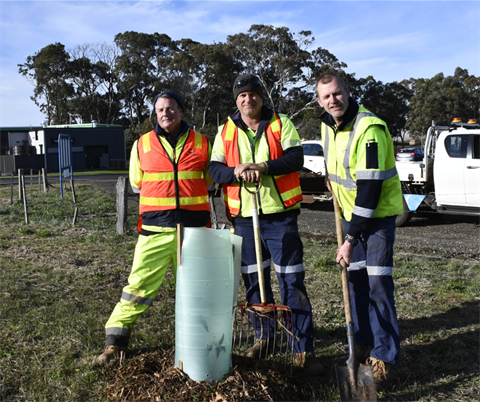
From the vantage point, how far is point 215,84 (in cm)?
4094

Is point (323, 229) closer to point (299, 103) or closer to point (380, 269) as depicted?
point (380, 269)

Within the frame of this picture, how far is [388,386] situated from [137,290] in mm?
1854

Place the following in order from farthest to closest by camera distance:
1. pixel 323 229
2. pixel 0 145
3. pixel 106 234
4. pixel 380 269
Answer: pixel 0 145, pixel 323 229, pixel 106 234, pixel 380 269

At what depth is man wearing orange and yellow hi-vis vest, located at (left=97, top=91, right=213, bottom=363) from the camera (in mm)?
3480

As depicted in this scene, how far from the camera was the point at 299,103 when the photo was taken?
39594 mm

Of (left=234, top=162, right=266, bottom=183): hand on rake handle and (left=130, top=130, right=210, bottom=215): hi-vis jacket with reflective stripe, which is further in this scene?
(left=130, top=130, right=210, bottom=215): hi-vis jacket with reflective stripe

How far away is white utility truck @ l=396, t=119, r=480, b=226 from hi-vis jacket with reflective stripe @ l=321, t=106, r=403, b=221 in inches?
257

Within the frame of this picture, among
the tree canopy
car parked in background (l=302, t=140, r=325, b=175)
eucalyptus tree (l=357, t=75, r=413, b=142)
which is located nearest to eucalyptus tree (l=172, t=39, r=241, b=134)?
the tree canopy

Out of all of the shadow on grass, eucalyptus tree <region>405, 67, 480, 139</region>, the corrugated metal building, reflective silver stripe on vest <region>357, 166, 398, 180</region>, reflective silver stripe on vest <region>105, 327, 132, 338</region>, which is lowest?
the shadow on grass

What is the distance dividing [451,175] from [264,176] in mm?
6977

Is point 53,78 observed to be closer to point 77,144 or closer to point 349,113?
point 77,144

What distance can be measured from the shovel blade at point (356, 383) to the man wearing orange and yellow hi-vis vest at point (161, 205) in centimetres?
141

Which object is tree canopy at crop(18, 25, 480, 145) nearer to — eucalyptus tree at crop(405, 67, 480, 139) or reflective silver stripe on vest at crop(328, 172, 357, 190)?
eucalyptus tree at crop(405, 67, 480, 139)

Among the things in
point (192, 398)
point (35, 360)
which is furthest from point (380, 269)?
point (35, 360)
